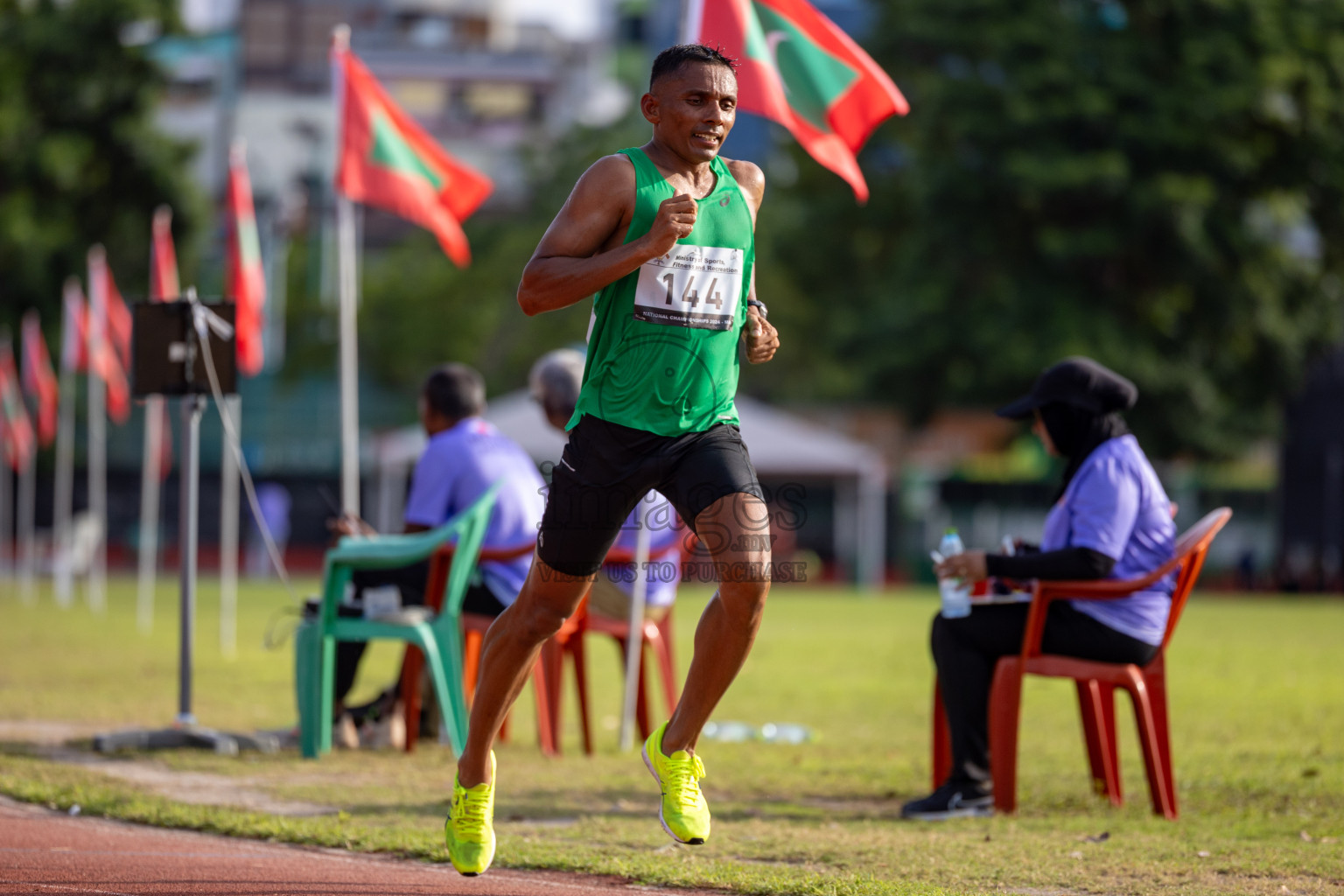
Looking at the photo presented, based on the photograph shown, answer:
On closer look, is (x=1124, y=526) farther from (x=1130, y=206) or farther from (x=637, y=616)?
(x=1130, y=206)

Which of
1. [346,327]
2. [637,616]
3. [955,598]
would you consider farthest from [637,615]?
[346,327]

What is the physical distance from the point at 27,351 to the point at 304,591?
5528 millimetres

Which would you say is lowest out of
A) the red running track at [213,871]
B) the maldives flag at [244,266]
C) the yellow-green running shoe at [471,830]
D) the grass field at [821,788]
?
A: the grass field at [821,788]

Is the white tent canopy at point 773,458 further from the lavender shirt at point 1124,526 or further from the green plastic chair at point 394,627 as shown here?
the lavender shirt at point 1124,526

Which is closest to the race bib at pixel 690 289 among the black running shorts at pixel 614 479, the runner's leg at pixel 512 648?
the black running shorts at pixel 614 479

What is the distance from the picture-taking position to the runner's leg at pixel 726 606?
440 cm

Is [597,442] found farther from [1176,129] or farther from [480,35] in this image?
[480,35]

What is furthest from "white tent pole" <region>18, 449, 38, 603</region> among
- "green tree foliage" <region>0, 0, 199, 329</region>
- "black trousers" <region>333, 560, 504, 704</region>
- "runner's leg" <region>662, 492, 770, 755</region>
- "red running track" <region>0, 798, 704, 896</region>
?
"runner's leg" <region>662, 492, 770, 755</region>

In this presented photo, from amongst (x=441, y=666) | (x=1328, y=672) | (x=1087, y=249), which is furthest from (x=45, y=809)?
(x=1087, y=249)

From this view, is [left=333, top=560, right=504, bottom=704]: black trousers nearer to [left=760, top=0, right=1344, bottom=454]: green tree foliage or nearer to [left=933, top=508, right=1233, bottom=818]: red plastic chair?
[left=933, top=508, right=1233, bottom=818]: red plastic chair

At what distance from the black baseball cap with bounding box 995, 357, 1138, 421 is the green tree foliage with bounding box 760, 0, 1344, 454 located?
22826 millimetres

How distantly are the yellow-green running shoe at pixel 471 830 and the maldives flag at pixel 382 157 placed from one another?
Result: 20.6ft

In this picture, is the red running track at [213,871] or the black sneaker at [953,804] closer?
the red running track at [213,871]

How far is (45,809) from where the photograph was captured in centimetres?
597
